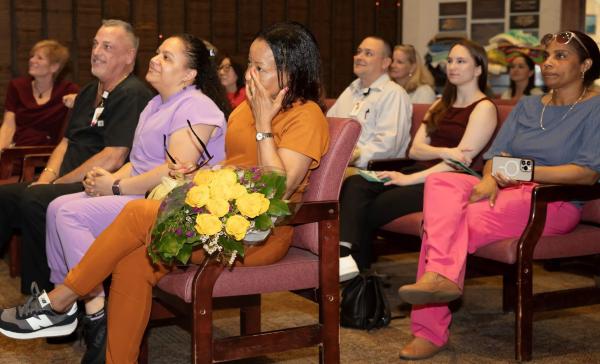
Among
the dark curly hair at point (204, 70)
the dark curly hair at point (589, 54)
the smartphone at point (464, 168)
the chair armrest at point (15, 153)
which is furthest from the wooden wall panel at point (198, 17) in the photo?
the dark curly hair at point (589, 54)

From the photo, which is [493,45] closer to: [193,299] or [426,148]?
[426,148]

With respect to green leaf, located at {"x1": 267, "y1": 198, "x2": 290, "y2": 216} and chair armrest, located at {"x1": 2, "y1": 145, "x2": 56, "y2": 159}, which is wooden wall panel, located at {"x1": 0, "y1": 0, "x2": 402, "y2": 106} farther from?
green leaf, located at {"x1": 267, "y1": 198, "x2": 290, "y2": 216}

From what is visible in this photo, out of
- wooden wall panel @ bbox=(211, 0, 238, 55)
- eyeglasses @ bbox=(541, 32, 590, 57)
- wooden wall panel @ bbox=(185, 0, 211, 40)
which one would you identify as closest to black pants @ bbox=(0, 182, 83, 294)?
eyeglasses @ bbox=(541, 32, 590, 57)

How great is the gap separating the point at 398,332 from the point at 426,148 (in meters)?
1.07

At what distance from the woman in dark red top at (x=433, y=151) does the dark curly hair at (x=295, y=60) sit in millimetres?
1153

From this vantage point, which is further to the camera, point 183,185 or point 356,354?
point 356,354

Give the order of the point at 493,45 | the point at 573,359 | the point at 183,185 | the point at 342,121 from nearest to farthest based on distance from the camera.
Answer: the point at 183,185 → the point at 342,121 → the point at 573,359 → the point at 493,45

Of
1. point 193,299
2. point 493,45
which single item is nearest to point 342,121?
point 193,299

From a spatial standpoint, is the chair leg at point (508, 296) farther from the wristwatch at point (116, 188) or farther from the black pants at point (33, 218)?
the black pants at point (33, 218)

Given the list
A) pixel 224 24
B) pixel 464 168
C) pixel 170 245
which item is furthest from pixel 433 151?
pixel 224 24

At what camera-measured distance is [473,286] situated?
4.76m

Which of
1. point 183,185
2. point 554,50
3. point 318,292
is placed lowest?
point 318,292

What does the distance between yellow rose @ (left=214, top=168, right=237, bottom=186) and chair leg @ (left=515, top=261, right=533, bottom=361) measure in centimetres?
143

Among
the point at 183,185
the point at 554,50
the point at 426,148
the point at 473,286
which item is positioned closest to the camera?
the point at 183,185
